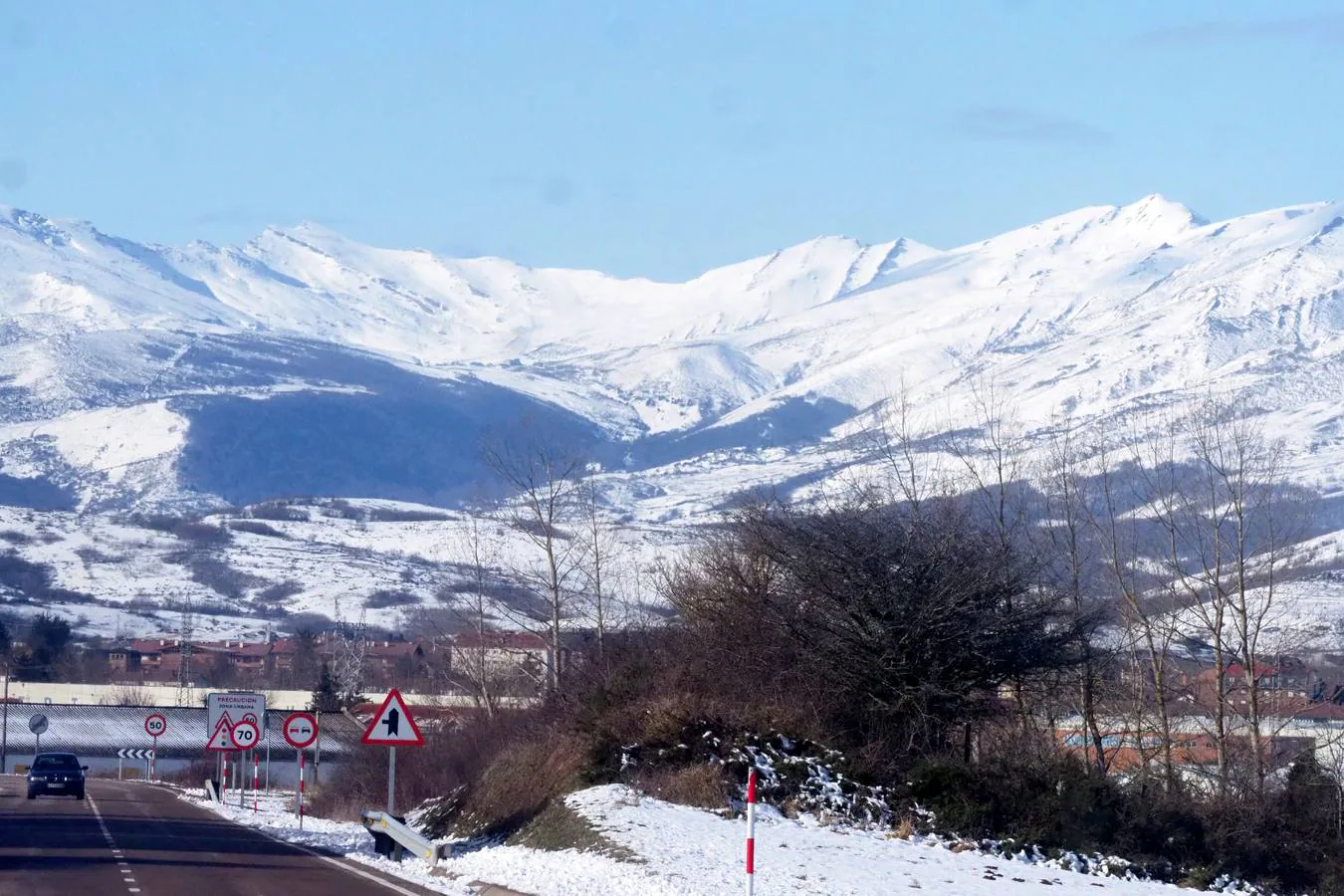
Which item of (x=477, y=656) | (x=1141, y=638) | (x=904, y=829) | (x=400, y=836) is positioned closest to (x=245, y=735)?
(x=477, y=656)

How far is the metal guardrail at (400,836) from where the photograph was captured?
24.3 meters

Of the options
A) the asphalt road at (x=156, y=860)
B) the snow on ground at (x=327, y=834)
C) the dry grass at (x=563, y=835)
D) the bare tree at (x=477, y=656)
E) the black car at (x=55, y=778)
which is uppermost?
the bare tree at (x=477, y=656)

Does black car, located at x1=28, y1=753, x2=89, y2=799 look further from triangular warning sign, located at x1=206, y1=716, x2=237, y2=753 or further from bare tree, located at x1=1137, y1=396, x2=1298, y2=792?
bare tree, located at x1=1137, y1=396, x2=1298, y2=792

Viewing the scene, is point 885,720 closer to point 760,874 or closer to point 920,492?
point 760,874

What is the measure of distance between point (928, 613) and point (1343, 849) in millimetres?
9036

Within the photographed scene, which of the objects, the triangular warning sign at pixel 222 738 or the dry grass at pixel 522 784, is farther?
the triangular warning sign at pixel 222 738

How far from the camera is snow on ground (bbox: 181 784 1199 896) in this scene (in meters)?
20.1

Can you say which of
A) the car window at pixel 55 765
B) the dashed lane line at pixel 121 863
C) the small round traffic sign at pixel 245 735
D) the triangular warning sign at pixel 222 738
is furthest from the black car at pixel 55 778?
the dashed lane line at pixel 121 863

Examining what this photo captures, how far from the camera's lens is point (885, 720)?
27.8m

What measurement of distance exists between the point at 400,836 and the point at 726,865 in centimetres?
638

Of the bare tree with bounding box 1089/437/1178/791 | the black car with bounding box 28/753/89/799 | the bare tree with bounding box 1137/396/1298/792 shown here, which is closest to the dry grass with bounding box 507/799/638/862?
the bare tree with bounding box 1089/437/1178/791

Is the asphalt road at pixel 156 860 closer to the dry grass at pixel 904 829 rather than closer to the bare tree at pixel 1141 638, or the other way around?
the dry grass at pixel 904 829

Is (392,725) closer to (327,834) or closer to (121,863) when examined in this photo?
(121,863)

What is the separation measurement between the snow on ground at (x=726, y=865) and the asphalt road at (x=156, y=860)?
1237 mm
